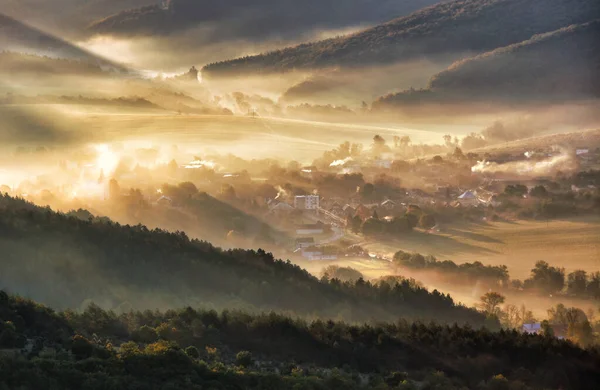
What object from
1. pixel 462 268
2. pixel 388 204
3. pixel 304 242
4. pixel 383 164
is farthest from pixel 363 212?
pixel 462 268

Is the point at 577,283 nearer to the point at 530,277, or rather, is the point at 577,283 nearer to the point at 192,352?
Result: the point at 530,277

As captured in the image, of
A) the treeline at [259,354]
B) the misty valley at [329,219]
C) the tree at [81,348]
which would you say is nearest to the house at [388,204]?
the misty valley at [329,219]

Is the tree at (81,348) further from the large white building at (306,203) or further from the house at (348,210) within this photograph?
the large white building at (306,203)

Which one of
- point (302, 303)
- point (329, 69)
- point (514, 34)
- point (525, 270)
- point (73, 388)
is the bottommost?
→ point (73, 388)

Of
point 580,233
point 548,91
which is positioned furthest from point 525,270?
point 548,91

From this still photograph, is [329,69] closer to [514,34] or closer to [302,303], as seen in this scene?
[514,34]

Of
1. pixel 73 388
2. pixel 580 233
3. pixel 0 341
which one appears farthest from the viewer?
pixel 580 233

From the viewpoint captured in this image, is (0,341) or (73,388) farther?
(0,341)

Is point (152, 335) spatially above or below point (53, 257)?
below
